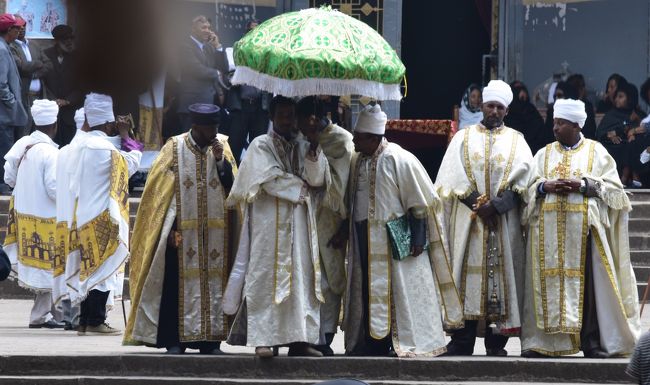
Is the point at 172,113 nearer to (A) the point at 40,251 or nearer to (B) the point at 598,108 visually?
(A) the point at 40,251

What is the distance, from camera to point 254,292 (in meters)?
13.0

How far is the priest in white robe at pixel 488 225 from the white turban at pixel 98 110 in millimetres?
2937

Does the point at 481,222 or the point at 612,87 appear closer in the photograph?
the point at 481,222

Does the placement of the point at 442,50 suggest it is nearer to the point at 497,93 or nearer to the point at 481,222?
the point at 497,93

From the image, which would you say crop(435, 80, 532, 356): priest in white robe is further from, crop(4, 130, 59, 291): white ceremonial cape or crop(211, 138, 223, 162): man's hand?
crop(4, 130, 59, 291): white ceremonial cape

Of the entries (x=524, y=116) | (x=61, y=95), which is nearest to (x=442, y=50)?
(x=524, y=116)

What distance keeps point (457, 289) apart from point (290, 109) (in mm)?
1770

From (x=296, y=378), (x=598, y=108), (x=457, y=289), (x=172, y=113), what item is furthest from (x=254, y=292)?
(x=598, y=108)

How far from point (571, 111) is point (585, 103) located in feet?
25.3

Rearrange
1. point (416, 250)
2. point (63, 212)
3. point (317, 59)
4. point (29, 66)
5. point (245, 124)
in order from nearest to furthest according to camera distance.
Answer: point (317, 59), point (416, 250), point (63, 212), point (29, 66), point (245, 124)

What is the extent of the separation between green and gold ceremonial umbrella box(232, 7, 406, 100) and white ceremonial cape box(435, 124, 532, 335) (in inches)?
39.6

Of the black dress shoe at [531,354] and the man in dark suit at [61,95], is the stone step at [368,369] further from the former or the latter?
the man in dark suit at [61,95]

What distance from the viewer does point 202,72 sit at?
16.4 m

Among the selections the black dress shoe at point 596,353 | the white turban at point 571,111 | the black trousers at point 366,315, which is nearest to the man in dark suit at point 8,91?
the black trousers at point 366,315
